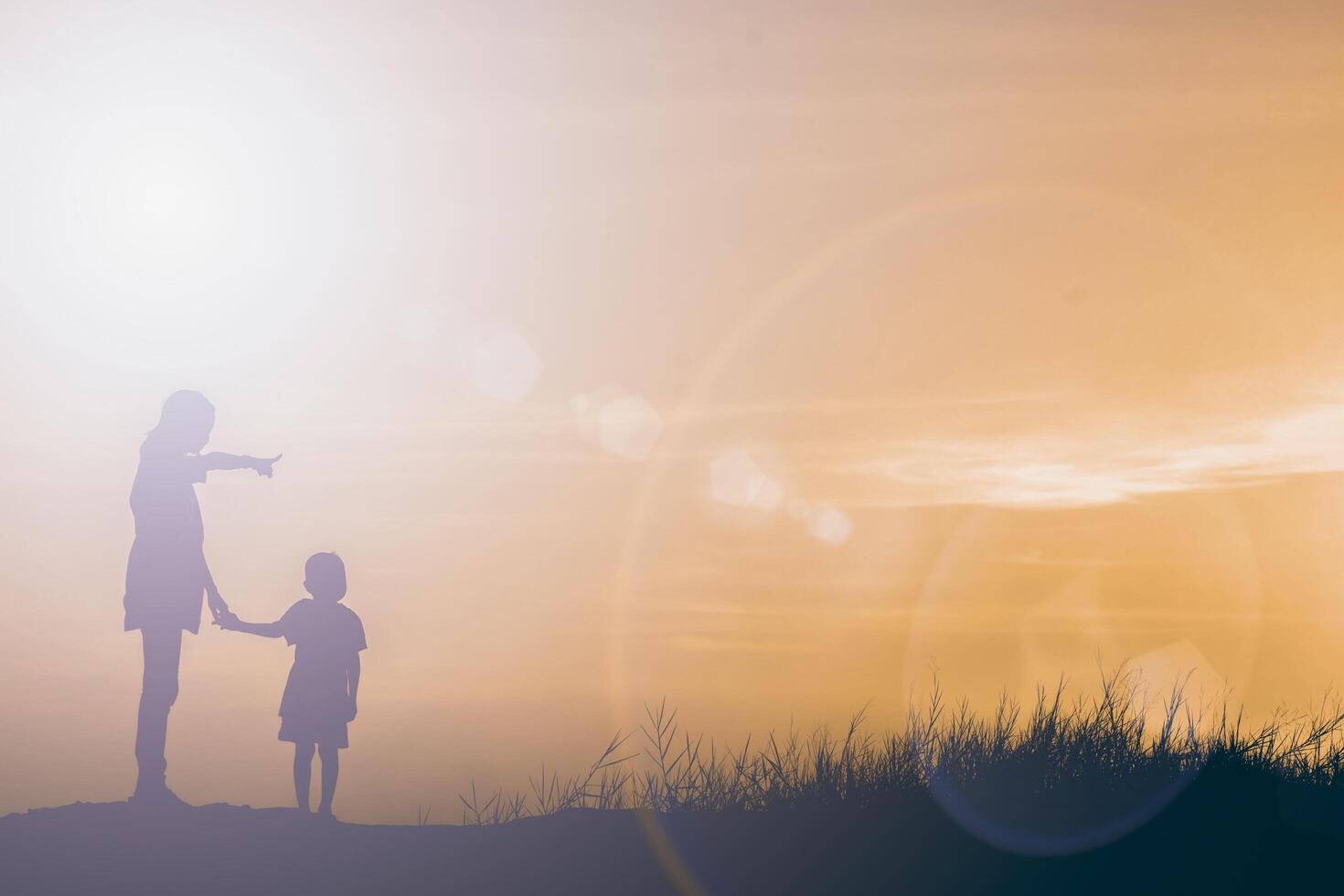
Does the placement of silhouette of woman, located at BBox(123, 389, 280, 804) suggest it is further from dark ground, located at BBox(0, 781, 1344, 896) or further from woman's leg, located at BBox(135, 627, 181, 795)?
dark ground, located at BBox(0, 781, 1344, 896)

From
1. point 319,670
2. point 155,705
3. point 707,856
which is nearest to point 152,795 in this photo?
point 155,705

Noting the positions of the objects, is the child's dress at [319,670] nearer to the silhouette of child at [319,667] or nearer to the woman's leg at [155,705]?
the silhouette of child at [319,667]

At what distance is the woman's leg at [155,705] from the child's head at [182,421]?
142 centimetres

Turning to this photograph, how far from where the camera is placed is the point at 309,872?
30.6 ft

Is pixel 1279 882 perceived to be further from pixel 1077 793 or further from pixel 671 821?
pixel 671 821

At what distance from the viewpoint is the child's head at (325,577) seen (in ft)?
38.4

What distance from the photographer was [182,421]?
11133mm

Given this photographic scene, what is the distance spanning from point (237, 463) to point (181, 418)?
53 cm

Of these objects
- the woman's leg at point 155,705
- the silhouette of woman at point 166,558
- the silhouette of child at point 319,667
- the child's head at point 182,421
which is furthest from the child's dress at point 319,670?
the child's head at point 182,421

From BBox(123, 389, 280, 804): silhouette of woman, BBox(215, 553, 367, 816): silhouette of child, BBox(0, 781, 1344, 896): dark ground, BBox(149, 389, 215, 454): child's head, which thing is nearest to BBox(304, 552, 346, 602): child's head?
BBox(215, 553, 367, 816): silhouette of child

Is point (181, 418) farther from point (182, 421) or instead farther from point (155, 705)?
point (155, 705)

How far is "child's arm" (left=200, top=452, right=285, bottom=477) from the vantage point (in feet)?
36.8

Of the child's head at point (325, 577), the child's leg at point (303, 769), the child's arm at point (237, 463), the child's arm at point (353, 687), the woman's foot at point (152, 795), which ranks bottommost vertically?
the woman's foot at point (152, 795)

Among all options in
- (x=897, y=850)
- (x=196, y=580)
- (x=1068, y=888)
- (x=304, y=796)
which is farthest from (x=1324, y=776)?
(x=196, y=580)
